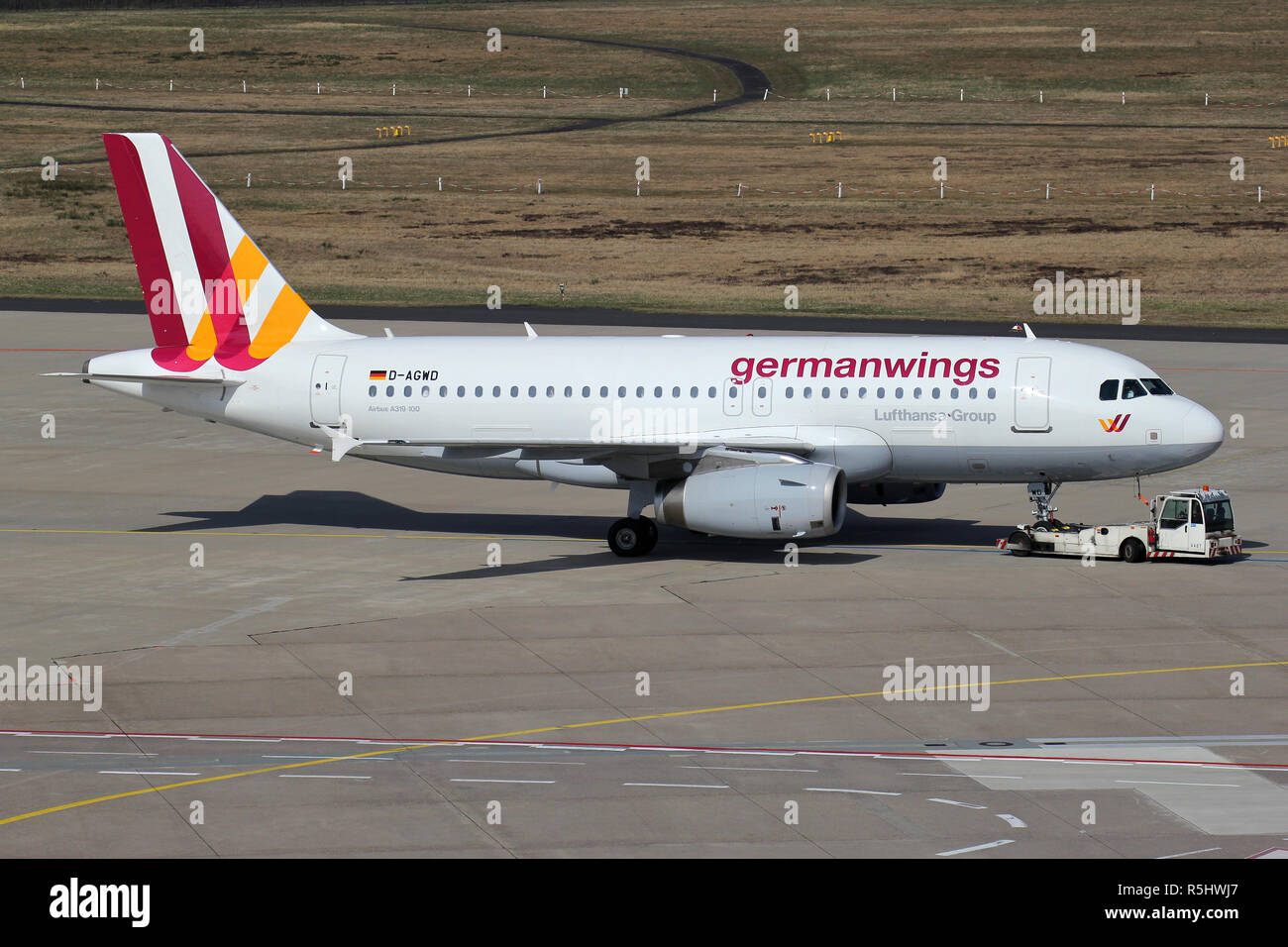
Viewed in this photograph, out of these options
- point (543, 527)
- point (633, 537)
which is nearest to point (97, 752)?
point (633, 537)

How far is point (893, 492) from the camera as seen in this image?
45.5 m

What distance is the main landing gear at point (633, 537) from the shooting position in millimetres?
43812

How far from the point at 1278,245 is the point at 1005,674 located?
7787 centimetres

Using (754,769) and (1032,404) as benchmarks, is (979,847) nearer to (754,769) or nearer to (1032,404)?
(754,769)

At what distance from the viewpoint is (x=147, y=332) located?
79625mm

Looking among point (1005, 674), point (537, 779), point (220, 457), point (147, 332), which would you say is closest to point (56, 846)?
point (537, 779)

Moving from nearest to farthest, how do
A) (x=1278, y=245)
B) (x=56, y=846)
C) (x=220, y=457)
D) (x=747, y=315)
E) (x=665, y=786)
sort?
1. (x=56, y=846)
2. (x=665, y=786)
3. (x=220, y=457)
4. (x=747, y=315)
5. (x=1278, y=245)

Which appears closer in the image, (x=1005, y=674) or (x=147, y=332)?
(x=1005, y=674)

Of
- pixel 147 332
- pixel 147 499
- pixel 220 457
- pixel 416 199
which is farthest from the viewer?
pixel 416 199

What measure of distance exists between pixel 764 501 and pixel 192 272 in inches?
681

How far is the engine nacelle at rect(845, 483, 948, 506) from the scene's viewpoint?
4531 centimetres

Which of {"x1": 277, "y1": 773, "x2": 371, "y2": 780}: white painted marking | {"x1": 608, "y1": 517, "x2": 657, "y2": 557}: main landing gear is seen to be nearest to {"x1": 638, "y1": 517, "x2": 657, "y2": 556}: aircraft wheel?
{"x1": 608, "y1": 517, "x2": 657, "y2": 557}: main landing gear

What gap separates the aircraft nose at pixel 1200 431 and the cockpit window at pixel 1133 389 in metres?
1.16

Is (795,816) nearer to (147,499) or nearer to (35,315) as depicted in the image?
(147,499)
